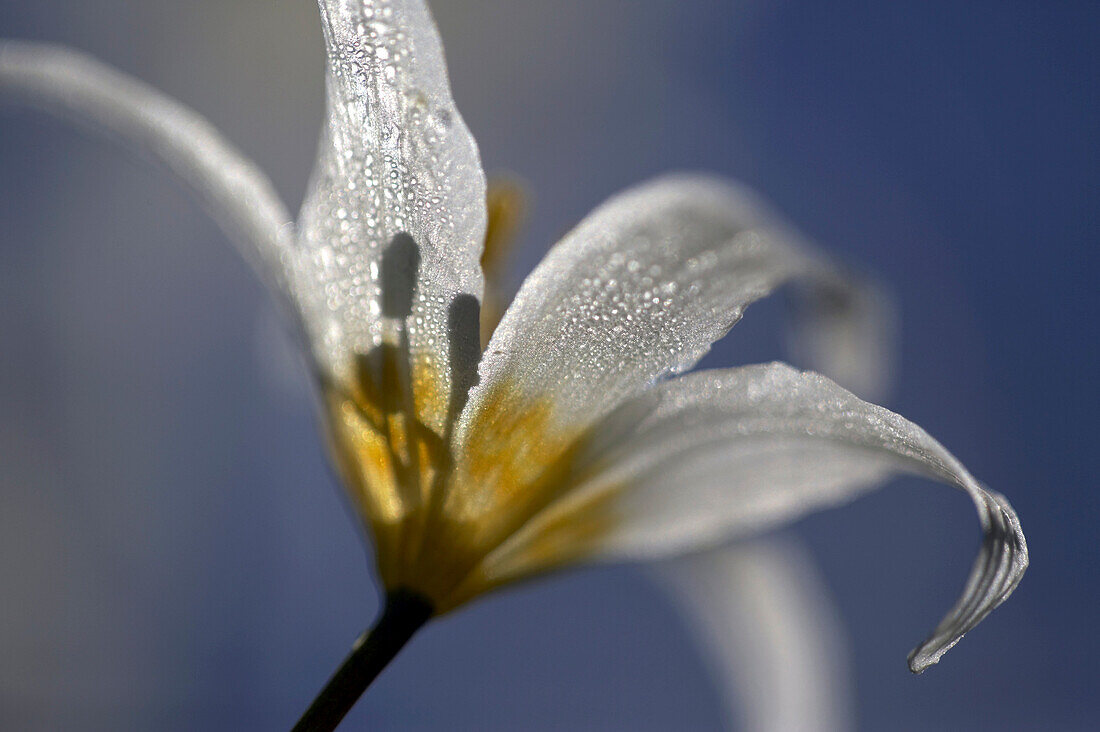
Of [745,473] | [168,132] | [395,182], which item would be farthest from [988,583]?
[168,132]

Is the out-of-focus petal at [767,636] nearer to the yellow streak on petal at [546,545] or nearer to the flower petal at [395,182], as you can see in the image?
the yellow streak on petal at [546,545]

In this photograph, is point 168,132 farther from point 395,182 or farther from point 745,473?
point 745,473

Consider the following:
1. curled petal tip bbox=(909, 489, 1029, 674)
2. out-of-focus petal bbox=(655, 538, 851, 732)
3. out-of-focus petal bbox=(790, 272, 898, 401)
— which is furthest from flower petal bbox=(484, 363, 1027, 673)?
out-of-focus petal bbox=(655, 538, 851, 732)

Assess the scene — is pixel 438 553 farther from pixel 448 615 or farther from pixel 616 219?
pixel 616 219

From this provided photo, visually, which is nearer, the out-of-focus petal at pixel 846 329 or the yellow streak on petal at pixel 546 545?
the yellow streak on petal at pixel 546 545

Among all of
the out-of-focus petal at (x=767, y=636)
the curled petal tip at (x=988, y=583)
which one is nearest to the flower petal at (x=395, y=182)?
the curled petal tip at (x=988, y=583)

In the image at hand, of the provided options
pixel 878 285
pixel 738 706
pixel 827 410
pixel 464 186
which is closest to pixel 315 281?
pixel 464 186

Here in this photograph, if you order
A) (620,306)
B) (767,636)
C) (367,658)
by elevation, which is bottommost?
(767,636)
